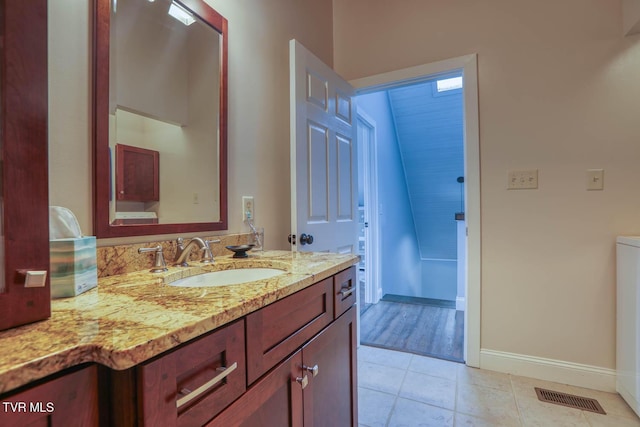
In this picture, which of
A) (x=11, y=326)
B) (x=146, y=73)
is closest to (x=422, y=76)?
(x=146, y=73)

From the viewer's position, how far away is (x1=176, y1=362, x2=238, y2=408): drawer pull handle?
51 centimetres

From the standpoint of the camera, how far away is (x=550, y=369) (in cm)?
181

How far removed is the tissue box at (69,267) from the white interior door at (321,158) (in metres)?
0.92

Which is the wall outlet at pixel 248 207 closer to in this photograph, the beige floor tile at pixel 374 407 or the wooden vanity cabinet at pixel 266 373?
the wooden vanity cabinet at pixel 266 373

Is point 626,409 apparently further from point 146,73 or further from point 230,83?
point 146,73

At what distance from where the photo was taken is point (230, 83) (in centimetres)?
143

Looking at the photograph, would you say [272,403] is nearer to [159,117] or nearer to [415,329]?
[159,117]

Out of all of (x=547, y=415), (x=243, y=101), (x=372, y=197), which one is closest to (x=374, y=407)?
(x=547, y=415)

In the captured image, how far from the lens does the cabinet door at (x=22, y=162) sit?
497mm

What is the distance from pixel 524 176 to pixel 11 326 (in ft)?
7.33

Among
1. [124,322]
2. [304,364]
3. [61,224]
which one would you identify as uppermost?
[61,224]

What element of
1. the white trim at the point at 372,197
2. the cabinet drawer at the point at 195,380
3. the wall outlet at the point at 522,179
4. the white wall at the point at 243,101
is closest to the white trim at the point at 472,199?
the wall outlet at the point at 522,179

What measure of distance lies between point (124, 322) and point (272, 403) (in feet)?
1.31

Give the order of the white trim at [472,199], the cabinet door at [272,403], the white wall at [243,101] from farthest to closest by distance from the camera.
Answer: the white trim at [472,199]
the white wall at [243,101]
the cabinet door at [272,403]
